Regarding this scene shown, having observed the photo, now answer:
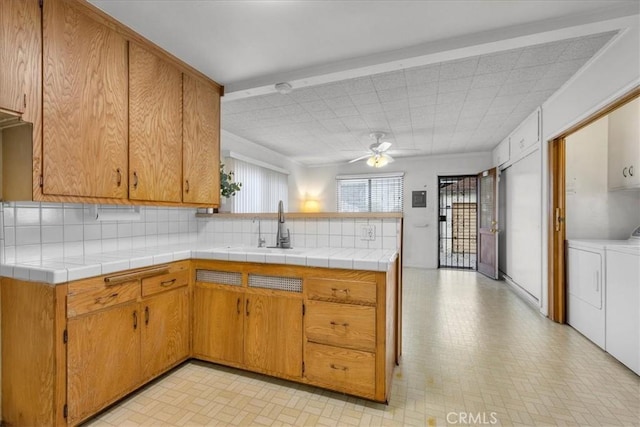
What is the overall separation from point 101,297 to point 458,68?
316cm

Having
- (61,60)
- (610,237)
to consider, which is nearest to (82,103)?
(61,60)

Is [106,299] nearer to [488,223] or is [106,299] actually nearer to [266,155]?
[266,155]

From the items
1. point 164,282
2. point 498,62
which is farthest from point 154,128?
point 498,62

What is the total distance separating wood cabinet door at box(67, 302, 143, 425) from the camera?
1489 mm

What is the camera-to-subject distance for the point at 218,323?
2.11 m

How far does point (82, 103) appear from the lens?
169 centimetres

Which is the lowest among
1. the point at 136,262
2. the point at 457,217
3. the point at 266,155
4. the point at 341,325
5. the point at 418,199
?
the point at 341,325

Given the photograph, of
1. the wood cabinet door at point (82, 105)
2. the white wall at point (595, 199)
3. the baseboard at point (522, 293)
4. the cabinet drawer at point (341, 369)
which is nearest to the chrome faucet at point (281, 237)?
the cabinet drawer at point (341, 369)

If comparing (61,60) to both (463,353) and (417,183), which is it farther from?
(417,183)

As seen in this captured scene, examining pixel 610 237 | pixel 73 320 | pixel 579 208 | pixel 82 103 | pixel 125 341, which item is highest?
pixel 82 103

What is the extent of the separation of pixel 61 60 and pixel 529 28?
9.29ft

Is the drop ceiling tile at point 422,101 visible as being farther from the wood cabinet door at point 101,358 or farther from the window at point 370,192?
the wood cabinet door at point 101,358

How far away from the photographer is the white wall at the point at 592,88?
1.96 meters

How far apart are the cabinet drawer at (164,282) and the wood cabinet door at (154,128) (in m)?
0.58
